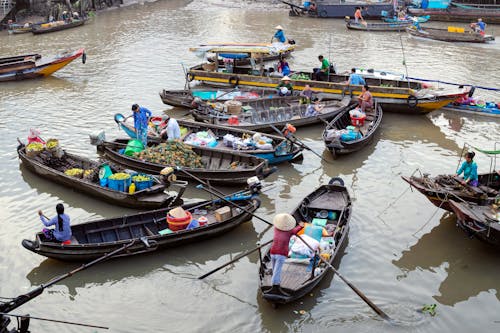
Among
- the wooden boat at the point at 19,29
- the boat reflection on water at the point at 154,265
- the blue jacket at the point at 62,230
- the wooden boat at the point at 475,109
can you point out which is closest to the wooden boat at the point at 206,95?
the wooden boat at the point at 475,109

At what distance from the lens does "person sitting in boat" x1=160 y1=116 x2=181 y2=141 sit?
1484 cm

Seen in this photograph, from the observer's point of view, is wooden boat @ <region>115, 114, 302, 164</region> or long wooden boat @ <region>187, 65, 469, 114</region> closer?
wooden boat @ <region>115, 114, 302, 164</region>

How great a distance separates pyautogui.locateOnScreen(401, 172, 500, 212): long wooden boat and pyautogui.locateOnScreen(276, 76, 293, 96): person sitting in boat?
7790mm

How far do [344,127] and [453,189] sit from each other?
18.4 feet

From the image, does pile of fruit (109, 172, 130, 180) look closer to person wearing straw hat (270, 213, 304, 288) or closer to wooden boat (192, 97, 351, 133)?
wooden boat (192, 97, 351, 133)

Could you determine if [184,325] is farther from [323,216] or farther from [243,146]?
[243,146]

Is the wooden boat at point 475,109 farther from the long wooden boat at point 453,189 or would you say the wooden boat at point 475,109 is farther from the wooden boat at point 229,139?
the wooden boat at point 229,139

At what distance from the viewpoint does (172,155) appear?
46.3 feet

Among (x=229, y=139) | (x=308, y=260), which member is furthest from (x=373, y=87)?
(x=308, y=260)

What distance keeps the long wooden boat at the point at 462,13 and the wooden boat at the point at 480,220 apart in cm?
2817

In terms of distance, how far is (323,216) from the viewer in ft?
38.7

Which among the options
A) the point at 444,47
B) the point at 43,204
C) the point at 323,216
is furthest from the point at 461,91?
the point at 43,204

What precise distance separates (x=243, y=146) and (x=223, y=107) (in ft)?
11.8

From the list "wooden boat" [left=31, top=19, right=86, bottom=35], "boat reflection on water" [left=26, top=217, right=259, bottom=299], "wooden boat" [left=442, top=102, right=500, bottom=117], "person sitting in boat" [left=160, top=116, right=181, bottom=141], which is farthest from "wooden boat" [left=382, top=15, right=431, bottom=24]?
"boat reflection on water" [left=26, top=217, right=259, bottom=299]
